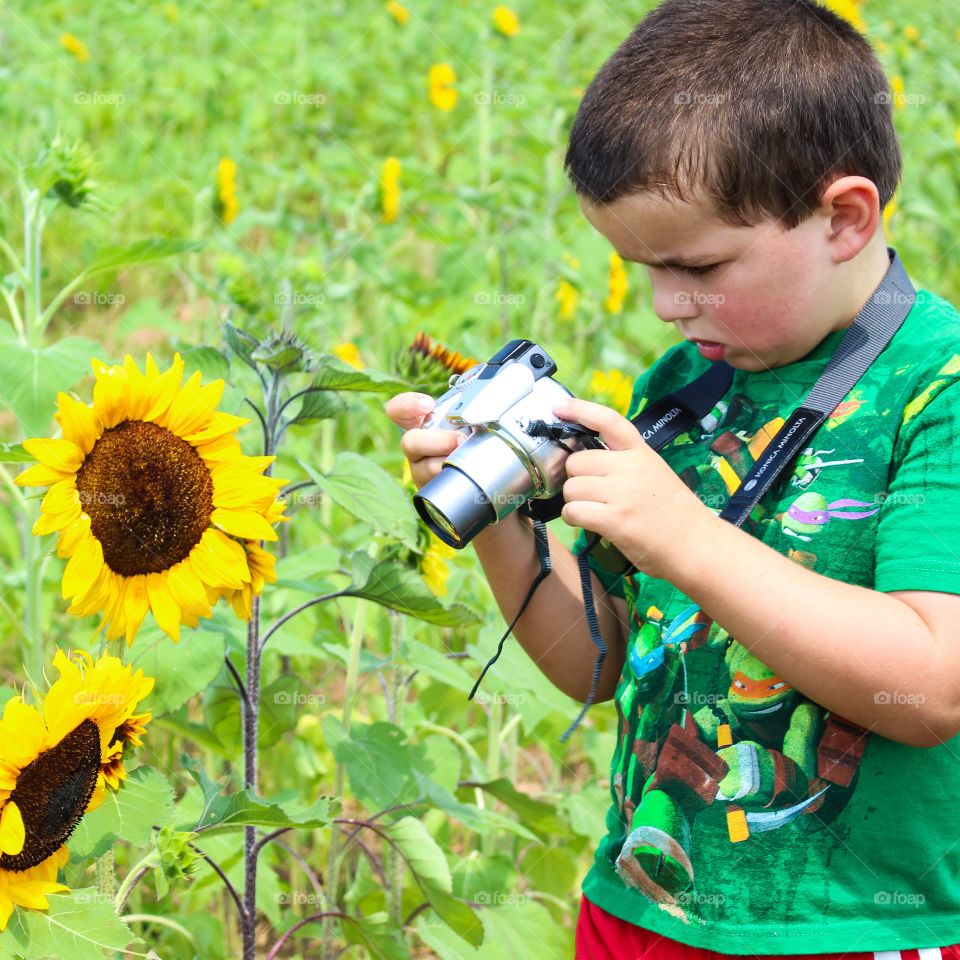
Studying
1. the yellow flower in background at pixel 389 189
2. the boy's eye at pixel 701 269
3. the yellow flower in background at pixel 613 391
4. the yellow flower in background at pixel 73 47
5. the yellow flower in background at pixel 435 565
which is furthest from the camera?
the yellow flower in background at pixel 73 47

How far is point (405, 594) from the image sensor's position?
1295 millimetres

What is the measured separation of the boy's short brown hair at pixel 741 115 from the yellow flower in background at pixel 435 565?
1.66ft

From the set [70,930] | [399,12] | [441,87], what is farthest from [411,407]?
[399,12]

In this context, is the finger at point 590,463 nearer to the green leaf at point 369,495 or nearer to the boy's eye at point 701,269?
the boy's eye at point 701,269

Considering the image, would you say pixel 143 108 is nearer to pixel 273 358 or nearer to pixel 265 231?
pixel 265 231

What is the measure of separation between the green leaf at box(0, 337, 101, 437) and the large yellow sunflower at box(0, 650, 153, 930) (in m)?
0.37

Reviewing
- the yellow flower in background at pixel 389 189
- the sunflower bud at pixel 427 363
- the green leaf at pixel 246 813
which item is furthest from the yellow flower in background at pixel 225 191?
the green leaf at pixel 246 813

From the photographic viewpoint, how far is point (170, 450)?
1.11 metres

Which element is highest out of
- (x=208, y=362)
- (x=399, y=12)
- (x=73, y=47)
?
(x=399, y=12)

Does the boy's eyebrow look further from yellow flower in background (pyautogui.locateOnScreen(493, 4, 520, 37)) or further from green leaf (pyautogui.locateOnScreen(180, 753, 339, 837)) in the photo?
yellow flower in background (pyautogui.locateOnScreen(493, 4, 520, 37))

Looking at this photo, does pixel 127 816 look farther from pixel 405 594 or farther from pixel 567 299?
pixel 567 299

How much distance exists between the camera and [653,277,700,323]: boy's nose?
1.04m

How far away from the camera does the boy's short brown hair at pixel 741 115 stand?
1.01 metres

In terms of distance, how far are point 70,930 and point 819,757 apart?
60 cm
